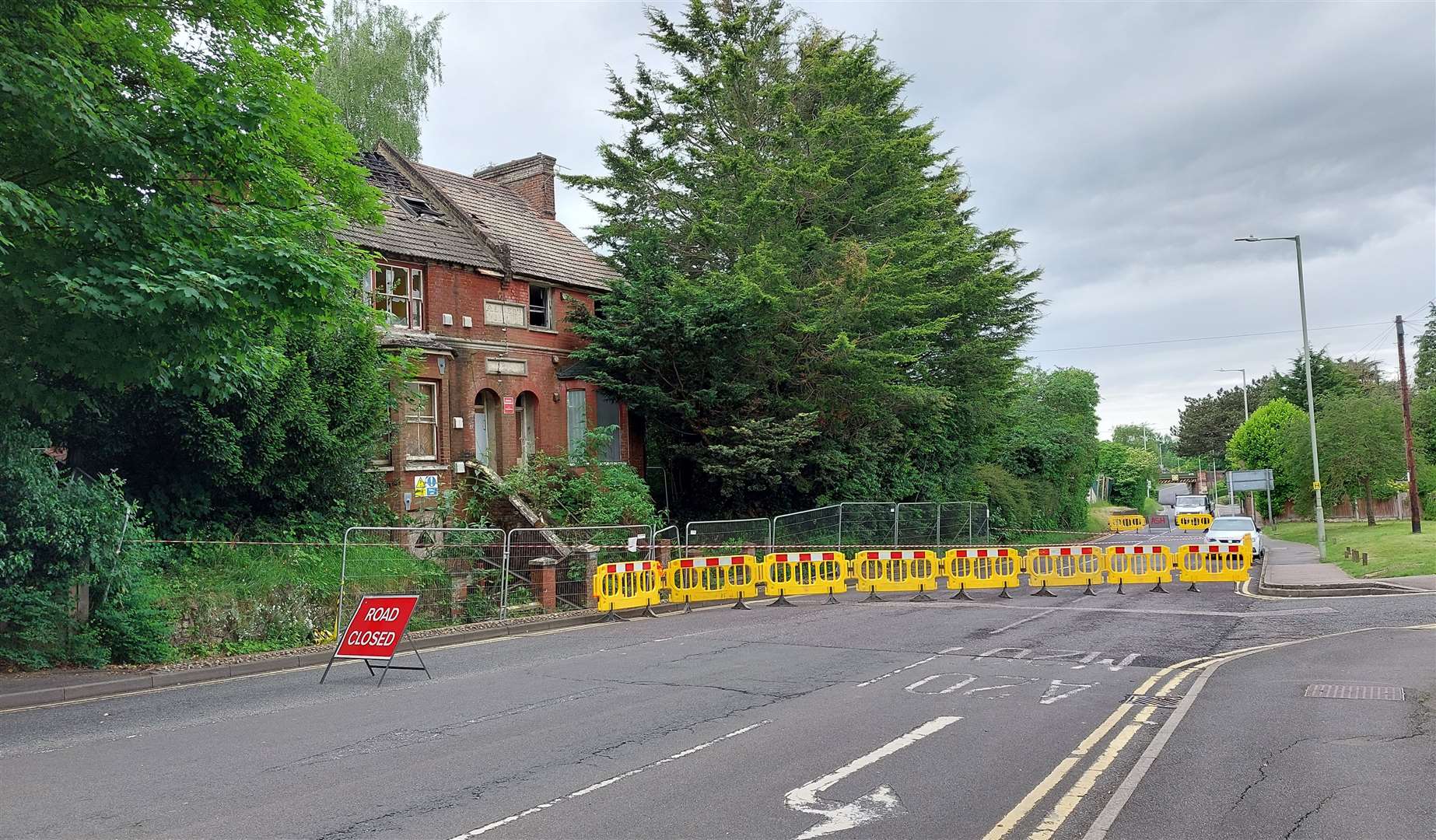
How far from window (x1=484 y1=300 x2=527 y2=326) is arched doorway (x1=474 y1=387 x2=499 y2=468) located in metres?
1.97

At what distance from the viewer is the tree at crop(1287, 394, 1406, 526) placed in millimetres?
42781

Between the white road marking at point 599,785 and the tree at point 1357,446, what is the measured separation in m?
43.5

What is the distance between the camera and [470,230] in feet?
91.1

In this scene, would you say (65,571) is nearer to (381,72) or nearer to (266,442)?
(266,442)

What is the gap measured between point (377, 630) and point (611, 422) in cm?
1868

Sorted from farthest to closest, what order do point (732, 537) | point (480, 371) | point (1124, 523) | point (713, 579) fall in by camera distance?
point (1124, 523), point (480, 371), point (732, 537), point (713, 579)

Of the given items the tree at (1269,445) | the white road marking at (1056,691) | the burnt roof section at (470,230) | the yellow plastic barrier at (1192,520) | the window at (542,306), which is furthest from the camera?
the tree at (1269,445)

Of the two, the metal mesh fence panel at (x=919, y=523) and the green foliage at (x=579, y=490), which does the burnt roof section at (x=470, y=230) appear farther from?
the metal mesh fence panel at (x=919, y=523)

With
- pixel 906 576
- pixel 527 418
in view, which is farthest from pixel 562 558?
pixel 527 418

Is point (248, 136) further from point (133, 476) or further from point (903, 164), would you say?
point (903, 164)

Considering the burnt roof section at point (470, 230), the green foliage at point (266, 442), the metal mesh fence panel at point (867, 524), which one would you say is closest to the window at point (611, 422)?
the burnt roof section at point (470, 230)

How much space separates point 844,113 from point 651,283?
758 cm

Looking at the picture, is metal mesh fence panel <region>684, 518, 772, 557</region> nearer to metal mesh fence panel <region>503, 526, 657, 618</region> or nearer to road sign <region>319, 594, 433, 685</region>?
metal mesh fence panel <region>503, 526, 657, 618</region>

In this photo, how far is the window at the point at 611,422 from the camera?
2962cm
